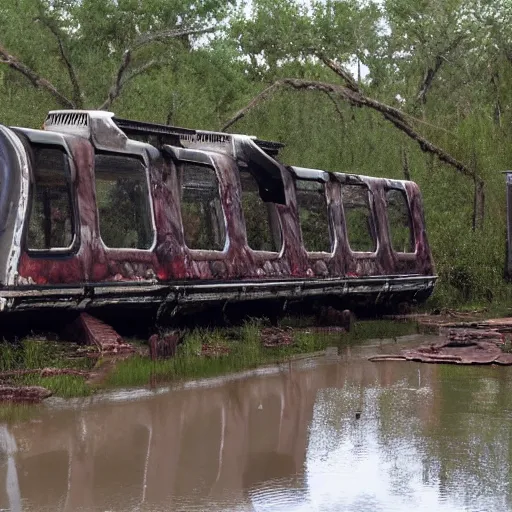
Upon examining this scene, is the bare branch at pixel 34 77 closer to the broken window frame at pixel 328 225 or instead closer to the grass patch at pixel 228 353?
Result: the broken window frame at pixel 328 225

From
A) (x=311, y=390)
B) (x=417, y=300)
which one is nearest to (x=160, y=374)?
(x=311, y=390)

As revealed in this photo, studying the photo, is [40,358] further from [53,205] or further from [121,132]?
[121,132]

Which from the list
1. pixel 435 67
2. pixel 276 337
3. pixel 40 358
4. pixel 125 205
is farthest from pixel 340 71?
pixel 435 67

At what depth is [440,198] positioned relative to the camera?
22266 millimetres

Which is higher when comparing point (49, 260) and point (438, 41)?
point (438, 41)

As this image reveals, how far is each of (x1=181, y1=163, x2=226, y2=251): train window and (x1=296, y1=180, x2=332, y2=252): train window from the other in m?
2.15

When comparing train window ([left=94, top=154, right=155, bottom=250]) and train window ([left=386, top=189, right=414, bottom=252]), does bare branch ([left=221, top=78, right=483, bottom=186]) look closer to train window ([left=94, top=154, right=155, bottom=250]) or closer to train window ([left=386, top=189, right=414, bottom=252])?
train window ([left=386, top=189, right=414, bottom=252])

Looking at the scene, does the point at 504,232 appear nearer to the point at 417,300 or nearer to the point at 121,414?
the point at 417,300

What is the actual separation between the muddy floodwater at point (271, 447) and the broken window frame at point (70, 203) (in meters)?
1.88

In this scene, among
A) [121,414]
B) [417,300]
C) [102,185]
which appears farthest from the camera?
[417,300]

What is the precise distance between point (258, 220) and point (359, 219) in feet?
8.62

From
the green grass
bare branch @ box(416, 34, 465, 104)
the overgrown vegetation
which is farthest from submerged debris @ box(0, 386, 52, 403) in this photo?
bare branch @ box(416, 34, 465, 104)

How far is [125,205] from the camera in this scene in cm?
1260

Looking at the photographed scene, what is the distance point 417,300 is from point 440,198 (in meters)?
4.73
